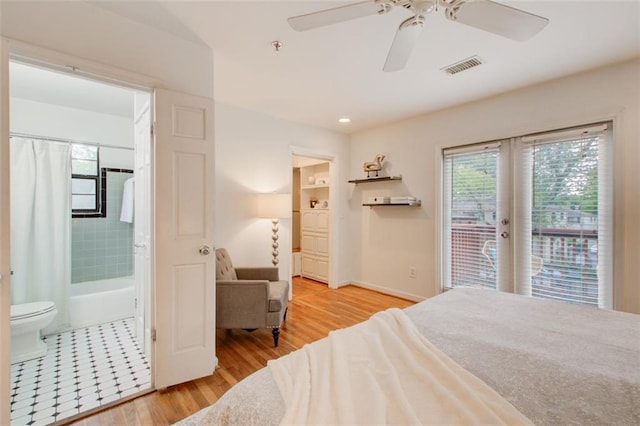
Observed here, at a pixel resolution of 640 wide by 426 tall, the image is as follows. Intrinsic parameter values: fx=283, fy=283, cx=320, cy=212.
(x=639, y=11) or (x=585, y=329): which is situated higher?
(x=639, y=11)

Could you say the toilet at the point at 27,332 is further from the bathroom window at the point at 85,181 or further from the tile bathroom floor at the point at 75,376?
the bathroom window at the point at 85,181

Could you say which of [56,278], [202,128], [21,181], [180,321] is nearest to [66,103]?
[21,181]

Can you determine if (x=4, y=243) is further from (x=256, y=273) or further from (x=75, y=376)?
(x=256, y=273)

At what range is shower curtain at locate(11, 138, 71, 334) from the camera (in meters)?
2.82

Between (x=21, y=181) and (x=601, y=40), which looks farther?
(x=21, y=181)

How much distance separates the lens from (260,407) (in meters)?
0.87

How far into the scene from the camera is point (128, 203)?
3.55 m

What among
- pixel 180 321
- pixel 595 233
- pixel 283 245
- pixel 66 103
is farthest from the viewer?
pixel 283 245

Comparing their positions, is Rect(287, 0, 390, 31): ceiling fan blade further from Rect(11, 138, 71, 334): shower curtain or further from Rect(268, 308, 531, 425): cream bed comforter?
Rect(11, 138, 71, 334): shower curtain

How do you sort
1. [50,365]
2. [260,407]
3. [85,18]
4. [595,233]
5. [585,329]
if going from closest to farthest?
1. [260,407]
2. [585,329]
3. [85,18]
4. [50,365]
5. [595,233]

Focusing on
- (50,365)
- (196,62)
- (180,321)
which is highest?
(196,62)

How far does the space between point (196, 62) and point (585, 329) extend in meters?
2.95

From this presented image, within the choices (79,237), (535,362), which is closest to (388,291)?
(535,362)

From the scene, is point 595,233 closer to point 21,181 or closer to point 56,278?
point 56,278
